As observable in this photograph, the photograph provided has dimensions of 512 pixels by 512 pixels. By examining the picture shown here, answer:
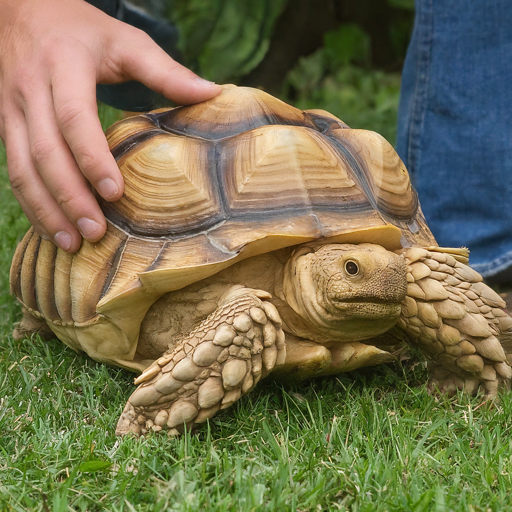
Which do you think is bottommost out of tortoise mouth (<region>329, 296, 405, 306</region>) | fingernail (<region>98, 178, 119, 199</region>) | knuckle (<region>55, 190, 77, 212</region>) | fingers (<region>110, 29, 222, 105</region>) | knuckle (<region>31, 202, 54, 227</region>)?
knuckle (<region>31, 202, 54, 227</region>)

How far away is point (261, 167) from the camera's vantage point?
1951mm

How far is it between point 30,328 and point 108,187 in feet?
2.87

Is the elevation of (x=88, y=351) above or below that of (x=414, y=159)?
below

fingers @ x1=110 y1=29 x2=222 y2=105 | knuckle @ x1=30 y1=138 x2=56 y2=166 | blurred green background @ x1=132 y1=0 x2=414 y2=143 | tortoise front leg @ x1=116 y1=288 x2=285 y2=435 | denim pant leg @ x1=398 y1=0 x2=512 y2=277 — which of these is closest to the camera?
tortoise front leg @ x1=116 y1=288 x2=285 y2=435

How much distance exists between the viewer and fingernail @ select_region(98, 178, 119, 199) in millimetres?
1961

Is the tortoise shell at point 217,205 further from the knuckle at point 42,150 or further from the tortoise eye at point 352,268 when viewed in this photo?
the knuckle at point 42,150

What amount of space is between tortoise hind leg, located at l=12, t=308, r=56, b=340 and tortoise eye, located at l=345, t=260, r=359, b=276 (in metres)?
1.30

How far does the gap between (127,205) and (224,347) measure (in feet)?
1.90

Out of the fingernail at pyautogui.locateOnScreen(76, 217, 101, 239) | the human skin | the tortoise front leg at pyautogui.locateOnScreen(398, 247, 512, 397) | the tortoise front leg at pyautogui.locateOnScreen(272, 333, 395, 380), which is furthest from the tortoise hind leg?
the tortoise front leg at pyautogui.locateOnScreen(398, 247, 512, 397)

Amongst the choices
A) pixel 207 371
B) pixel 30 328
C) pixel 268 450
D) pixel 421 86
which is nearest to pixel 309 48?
pixel 421 86

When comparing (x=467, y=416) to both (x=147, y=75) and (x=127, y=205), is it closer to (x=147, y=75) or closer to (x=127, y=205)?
(x=127, y=205)

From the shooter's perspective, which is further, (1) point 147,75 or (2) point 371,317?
(1) point 147,75

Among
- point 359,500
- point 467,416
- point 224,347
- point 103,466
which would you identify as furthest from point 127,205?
point 467,416

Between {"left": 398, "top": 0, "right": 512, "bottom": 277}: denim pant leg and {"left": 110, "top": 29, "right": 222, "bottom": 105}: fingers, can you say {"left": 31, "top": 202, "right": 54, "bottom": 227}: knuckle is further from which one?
{"left": 398, "top": 0, "right": 512, "bottom": 277}: denim pant leg
